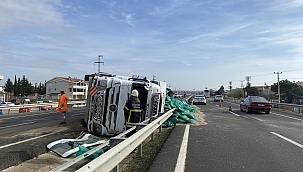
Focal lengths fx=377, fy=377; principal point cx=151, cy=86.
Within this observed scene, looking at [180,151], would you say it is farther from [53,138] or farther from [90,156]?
[53,138]

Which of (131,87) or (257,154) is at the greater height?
(131,87)

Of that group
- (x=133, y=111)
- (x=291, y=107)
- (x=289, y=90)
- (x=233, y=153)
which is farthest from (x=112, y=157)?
(x=289, y=90)

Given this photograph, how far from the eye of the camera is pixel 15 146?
38.6 feet

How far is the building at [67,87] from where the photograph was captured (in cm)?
13316

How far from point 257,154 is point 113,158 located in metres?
4.95

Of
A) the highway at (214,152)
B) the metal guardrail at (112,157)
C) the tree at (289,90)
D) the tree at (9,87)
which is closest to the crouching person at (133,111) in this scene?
the highway at (214,152)

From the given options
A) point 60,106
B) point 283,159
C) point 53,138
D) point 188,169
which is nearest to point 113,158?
point 188,169

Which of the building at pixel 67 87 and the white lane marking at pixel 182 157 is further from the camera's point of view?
the building at pixel 67 87

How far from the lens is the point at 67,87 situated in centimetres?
13425

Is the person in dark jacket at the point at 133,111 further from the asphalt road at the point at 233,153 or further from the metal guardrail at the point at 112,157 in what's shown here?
the metal guardrail at the point at 112,157

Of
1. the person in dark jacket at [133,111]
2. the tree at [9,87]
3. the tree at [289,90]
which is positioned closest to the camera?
the person in dark jacket at [133,111]

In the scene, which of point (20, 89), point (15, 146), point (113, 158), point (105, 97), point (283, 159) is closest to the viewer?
point (113, 158)

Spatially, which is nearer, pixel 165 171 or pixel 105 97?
pixel 165 171

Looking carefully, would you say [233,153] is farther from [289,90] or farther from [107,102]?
[289,90]
